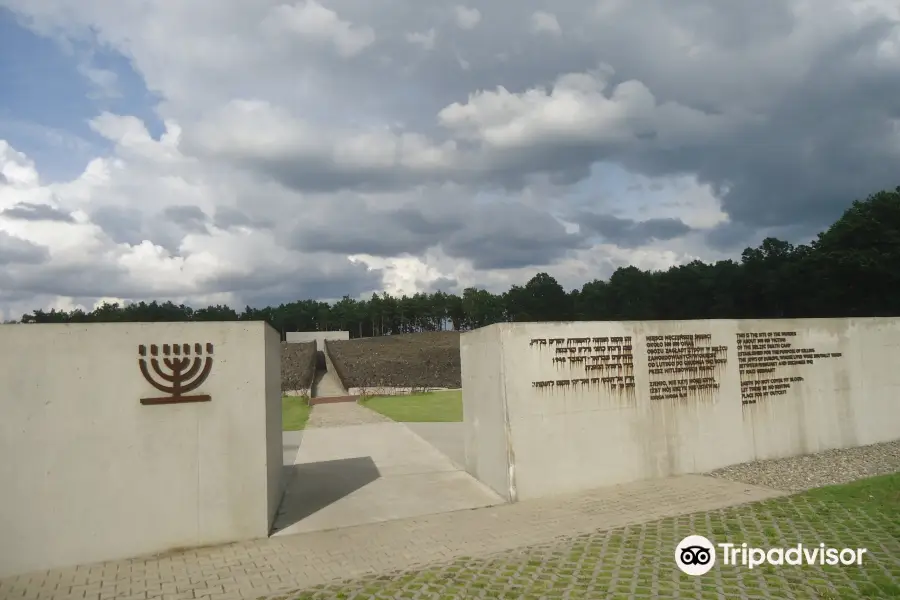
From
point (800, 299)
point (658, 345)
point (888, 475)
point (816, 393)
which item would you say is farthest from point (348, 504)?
point (800, 299)

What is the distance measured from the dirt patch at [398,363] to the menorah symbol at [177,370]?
25.5 meters

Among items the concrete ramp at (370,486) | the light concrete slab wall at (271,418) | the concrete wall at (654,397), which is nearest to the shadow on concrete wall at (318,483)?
the concrete ramp at (370,486)

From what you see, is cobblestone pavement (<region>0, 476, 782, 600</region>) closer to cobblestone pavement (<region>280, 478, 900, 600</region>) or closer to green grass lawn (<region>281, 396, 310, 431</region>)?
cobblestone pavement (<region>280, 478, 900, 600</region>)

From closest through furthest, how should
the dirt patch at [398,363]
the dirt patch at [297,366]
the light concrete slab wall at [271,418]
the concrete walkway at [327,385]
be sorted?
the light concrete slab wall at [271,418]
the dirt patch at [297,366]
the dirt patch at [398,363]
the concrete walkway at [327,385]

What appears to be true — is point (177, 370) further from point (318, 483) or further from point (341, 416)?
point (341, 416)

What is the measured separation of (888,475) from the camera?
9031mm

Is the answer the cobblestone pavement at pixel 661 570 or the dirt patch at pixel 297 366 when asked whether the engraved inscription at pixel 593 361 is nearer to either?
the cobblestone pavement at pixel 661 570

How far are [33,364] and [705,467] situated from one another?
32.1 ft

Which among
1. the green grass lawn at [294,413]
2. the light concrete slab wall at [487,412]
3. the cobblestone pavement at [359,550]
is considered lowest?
the green grass lawn at [294,413]

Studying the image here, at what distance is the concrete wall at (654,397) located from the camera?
8.70 m

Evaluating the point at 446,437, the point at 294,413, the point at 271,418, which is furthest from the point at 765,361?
the point at 294,413

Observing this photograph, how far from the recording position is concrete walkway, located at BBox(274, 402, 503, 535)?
8039mm

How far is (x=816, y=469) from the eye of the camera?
967 cm

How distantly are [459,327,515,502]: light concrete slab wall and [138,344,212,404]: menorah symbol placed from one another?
3995mm
